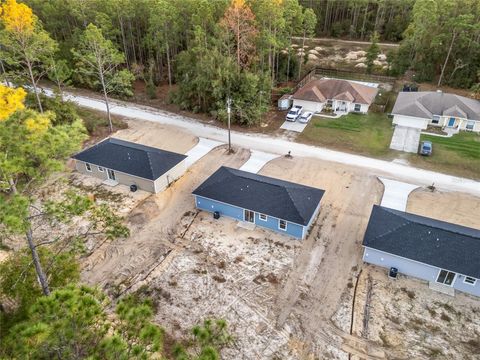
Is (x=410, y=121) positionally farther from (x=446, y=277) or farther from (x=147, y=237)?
(x=147, y=237)

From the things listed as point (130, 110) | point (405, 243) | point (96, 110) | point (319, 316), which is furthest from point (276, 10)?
point (319, 316)

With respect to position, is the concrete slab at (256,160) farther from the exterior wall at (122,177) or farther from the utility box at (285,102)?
the utility box at (285,102)

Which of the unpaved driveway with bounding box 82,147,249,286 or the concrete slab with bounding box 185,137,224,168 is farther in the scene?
the concrete slab with bounding box 185,137,224,168

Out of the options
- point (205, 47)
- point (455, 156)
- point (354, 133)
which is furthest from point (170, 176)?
point (455, 156)

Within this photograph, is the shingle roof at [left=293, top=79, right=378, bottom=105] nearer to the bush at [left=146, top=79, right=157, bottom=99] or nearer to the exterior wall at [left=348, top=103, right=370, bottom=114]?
the exterior wall at [left=348, top=103, right=370, bottom=114]

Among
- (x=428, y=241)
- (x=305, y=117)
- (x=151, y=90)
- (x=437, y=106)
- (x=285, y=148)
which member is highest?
(x=437, y=106)

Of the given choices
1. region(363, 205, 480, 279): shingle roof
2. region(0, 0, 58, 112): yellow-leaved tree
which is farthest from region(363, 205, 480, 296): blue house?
region(0, 0, 58, 112): yellow-leaved tree
